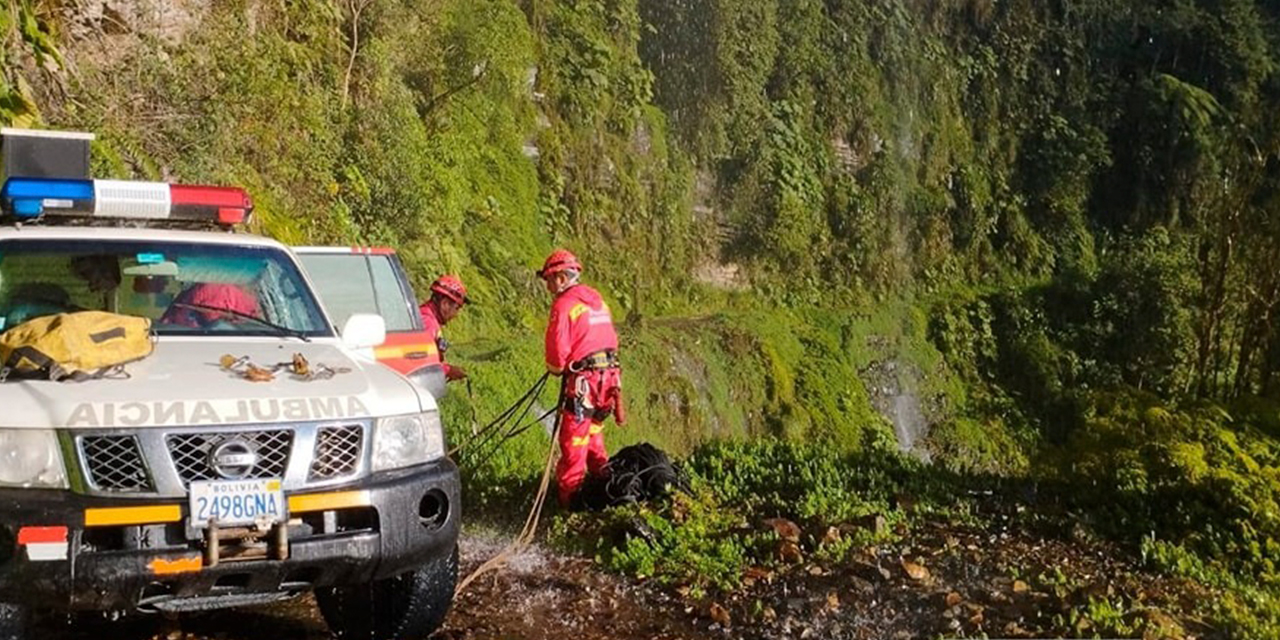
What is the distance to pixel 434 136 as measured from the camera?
20.1m

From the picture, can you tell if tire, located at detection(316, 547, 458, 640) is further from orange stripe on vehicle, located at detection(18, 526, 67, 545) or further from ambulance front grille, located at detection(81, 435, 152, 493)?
orange stripe on vehicle, located at detection(18, 526, 67, 545)

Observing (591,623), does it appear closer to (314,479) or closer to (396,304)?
(314,479)

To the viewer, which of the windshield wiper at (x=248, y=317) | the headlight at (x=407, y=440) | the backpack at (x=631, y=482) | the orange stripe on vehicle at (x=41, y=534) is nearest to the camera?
the orange stripe on vehicle at (x=41, y=534)

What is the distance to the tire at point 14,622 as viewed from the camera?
12.4 feet

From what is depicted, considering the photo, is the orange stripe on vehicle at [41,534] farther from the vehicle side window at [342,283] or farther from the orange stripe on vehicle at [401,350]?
the vehicle side window at [342,283]

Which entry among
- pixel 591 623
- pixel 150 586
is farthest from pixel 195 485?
pixel 591 623

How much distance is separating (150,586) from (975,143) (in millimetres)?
36806

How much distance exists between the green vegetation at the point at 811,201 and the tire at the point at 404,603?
1502 mm

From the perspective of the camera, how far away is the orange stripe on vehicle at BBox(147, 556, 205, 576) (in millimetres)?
3693

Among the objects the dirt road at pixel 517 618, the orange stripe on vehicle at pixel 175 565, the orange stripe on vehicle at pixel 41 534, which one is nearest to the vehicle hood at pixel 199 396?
the orange stripe on vehicle at pixel 41 534

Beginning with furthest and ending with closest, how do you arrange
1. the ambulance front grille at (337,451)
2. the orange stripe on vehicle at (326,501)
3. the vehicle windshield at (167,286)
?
the vehicle windshield at (167,286) < the ambulance front grille at (337,451) < the orange stripe on vehicle at (326,501)

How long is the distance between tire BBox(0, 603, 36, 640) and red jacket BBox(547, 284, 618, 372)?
354 centimetres

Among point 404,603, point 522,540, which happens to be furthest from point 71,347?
point 522,540

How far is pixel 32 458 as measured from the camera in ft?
12.1
